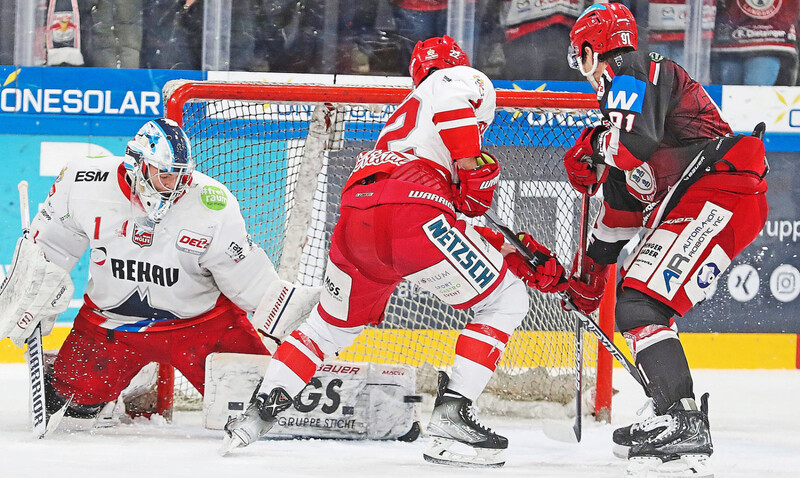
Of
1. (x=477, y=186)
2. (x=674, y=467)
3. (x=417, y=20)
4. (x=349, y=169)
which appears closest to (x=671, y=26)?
(x=417, y=20)

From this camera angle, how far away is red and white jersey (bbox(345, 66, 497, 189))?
8.16 ft

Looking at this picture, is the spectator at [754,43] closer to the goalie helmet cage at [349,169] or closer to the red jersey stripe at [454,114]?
the goalie helmet cage at [349,169]

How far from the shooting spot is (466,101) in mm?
2500

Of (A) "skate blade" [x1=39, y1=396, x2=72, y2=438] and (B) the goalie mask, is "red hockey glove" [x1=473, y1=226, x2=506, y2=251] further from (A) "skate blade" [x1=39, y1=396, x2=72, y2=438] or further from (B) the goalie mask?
(A) "skate blade" [x1=39, y1=396, x2=72, y2=438]

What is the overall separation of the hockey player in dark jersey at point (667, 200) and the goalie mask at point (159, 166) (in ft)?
3.60

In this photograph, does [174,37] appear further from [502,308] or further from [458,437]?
[458,437]

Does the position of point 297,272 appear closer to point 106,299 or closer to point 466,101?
point 106,299

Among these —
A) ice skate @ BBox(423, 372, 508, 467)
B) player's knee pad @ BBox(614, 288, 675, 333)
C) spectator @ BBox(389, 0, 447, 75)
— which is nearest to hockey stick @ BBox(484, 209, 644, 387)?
player's knee pad @ BBox(614, 288, 675, 333)

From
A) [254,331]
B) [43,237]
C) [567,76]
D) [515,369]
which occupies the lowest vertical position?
[515,369]

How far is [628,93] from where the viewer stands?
2.36 meters

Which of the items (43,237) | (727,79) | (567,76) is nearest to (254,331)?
(43,237)

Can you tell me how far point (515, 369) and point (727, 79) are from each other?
1976mm

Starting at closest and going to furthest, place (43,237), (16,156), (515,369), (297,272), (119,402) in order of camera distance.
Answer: (43,237), (119,402), (297,272), (515,369), (16,156)

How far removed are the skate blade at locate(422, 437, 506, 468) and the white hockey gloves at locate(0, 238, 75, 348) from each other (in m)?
A: 1.14
